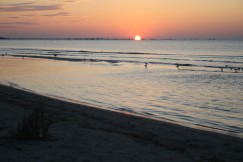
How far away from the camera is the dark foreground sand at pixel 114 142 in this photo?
7.38 meters

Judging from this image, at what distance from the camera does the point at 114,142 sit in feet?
28.8

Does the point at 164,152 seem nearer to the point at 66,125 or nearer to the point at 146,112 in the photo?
the point at 66,125

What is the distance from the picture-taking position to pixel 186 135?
34.3ft

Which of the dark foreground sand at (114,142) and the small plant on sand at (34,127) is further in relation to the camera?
the small plant on sand at (34,127)

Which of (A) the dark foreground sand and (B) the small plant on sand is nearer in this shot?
(A) the dark foreground sand

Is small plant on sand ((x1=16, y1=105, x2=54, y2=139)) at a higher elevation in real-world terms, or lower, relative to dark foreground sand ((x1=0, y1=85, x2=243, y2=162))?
higher

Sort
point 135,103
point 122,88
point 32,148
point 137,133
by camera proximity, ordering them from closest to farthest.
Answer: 1. point 32,148
2. point 137,133
3. point 135,103
4. point 122,88

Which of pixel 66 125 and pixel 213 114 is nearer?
pixel 66 125

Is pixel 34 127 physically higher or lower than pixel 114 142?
higher

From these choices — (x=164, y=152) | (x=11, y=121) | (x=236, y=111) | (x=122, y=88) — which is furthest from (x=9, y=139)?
(x=122, y=88)

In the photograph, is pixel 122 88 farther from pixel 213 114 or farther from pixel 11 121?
pixel 11 121

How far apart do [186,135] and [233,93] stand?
12251 mm

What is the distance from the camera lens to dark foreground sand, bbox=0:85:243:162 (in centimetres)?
738

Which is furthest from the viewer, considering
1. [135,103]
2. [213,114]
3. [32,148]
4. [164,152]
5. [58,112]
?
[135,103]
